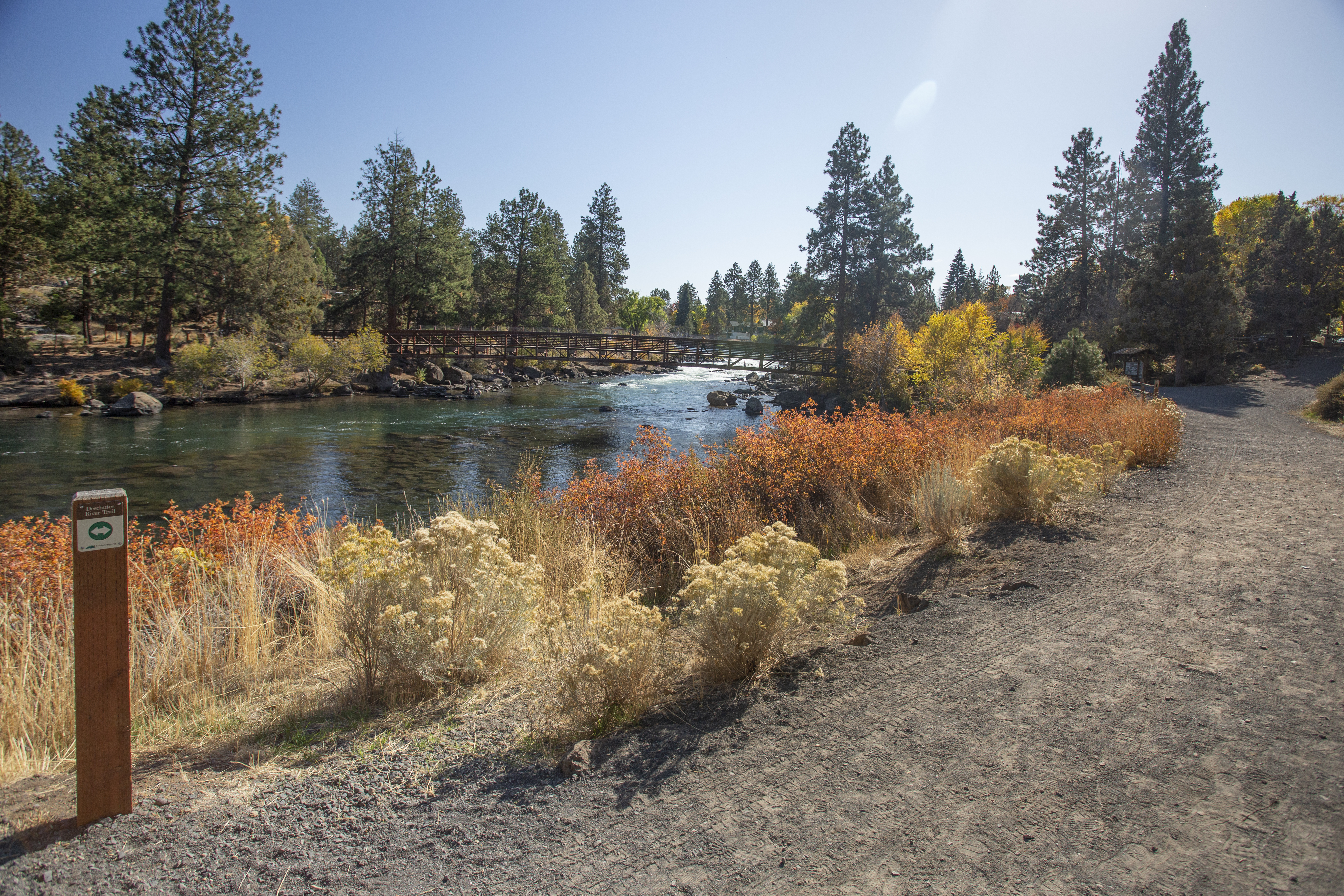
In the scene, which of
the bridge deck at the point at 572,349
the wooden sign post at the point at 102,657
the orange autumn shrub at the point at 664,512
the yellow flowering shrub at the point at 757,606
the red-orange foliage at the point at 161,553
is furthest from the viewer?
the bridge deck at the point at 572,349

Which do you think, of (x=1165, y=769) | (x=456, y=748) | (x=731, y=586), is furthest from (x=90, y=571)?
(x=1165, y=769)

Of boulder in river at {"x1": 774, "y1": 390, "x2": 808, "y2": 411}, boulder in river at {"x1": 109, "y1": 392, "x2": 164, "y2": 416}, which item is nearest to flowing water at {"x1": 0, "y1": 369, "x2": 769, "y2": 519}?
boulder in river at {"x1": 109, "y1": 392, "x2": 164, "y2": 416}

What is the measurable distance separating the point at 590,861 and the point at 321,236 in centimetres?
9807

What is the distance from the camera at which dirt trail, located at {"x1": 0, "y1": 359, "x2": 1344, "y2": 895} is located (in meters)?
2.43

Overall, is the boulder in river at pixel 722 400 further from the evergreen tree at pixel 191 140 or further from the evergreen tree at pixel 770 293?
the evergreen tree at pixel 770 293

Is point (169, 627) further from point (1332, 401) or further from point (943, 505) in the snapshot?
point (1332, 401)

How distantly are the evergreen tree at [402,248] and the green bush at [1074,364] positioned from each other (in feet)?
131

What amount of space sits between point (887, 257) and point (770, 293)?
92.4 meters

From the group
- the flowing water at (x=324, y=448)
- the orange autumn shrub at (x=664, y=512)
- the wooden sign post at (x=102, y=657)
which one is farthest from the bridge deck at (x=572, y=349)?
the wooden sign post at (x=102, y=657)

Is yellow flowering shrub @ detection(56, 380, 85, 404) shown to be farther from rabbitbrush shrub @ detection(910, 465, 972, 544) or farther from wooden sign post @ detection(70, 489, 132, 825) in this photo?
rabbitbrush shrub @ detection(910, 465, 972, 544)

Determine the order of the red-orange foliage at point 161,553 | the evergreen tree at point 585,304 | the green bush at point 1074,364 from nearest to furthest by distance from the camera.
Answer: the red-orange foliage at point 161,553 → the green bush at point 1074,364 → the evergreen tree at point 585,304

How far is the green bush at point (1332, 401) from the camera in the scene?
16859 mm

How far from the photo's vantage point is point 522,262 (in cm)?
5659

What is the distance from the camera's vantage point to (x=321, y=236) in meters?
83.6
